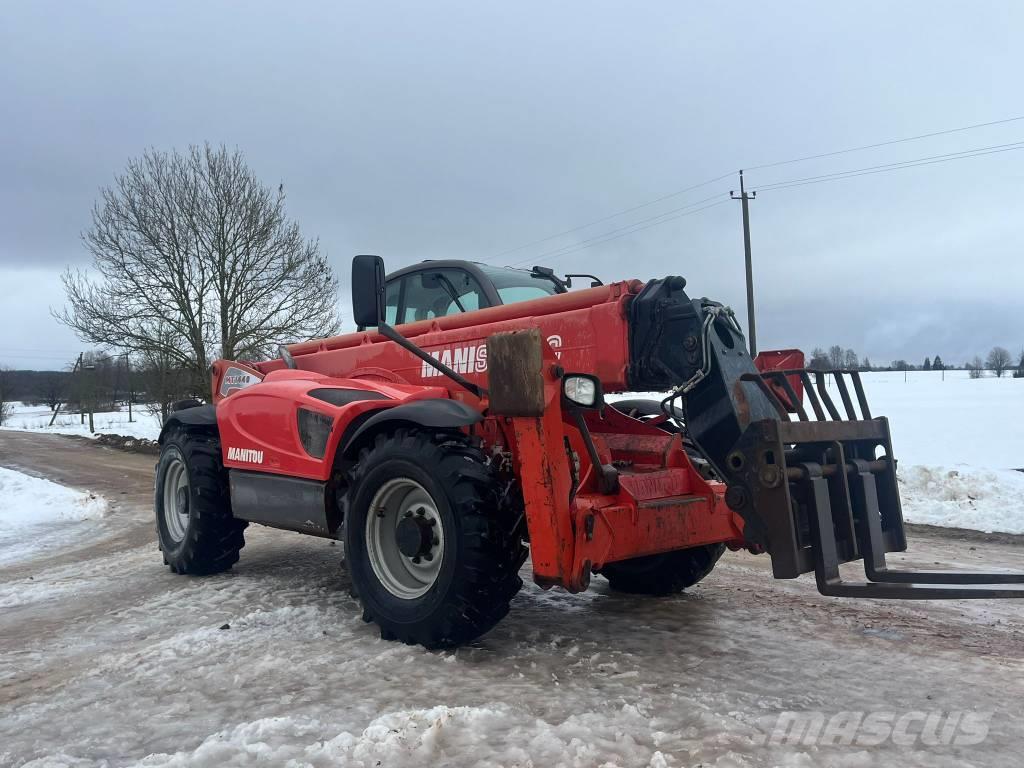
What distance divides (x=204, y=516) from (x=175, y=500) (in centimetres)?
87

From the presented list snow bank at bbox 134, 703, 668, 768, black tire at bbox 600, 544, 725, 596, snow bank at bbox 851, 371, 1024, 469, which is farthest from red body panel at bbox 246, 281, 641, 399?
snow bank at bbox 851, 371, 1024, 469

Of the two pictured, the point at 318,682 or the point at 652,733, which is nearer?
the point at 652,733

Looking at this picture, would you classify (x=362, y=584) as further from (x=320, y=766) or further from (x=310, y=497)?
(x=320, y=766)

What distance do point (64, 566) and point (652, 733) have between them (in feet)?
19.7

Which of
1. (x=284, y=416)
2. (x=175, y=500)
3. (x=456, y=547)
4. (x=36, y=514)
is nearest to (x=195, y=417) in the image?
(x=175, y=500)

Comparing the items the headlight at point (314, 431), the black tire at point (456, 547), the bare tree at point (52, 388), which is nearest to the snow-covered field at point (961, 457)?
the black tire at point (456, 547)

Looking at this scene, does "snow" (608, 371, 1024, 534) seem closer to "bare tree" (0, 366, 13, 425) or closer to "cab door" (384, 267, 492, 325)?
"cab door" (384, 267, 492, 325)

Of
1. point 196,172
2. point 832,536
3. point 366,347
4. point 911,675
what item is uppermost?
point 196,172

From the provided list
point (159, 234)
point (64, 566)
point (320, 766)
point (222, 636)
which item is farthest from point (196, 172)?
point (320, 766)

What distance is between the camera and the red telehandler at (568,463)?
3.60m

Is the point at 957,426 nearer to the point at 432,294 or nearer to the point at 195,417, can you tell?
the point at 432,294

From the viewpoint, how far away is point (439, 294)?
18.7 ft

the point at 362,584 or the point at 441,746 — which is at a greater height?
the point at 362,584

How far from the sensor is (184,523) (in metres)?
6.55
